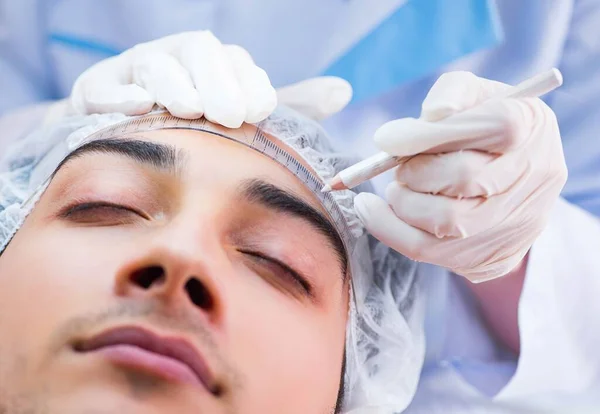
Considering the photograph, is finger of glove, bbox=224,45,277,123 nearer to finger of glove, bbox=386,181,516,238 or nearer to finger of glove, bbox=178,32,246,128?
finger of glove, bbox=178,32,246,128

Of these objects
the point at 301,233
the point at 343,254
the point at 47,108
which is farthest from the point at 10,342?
the point at 47,108

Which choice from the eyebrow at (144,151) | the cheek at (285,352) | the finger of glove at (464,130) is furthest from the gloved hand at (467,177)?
the eyebrow at (144,151)

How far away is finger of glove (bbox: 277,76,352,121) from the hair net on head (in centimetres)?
9

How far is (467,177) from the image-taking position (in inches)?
38.2

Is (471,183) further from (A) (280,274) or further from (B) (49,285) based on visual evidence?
(B) (49,285)

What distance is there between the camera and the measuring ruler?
44.0 inches

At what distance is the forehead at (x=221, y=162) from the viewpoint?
1.01m

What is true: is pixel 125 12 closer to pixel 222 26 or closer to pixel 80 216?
pixel 222 26

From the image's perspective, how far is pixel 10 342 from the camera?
0.87m

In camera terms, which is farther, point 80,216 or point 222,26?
point 222,26

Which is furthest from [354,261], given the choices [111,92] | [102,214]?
[111,92]

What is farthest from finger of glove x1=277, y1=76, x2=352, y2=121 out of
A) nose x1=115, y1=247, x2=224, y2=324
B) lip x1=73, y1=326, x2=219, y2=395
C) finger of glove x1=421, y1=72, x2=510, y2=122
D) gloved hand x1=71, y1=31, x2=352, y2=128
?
lip x1=73, y1=326, x2=219, y2=395

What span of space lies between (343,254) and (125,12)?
1131 millimetres

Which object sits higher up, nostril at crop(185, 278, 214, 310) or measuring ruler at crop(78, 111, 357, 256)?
measuring ruler at crop(78, 111, 357, 256)
